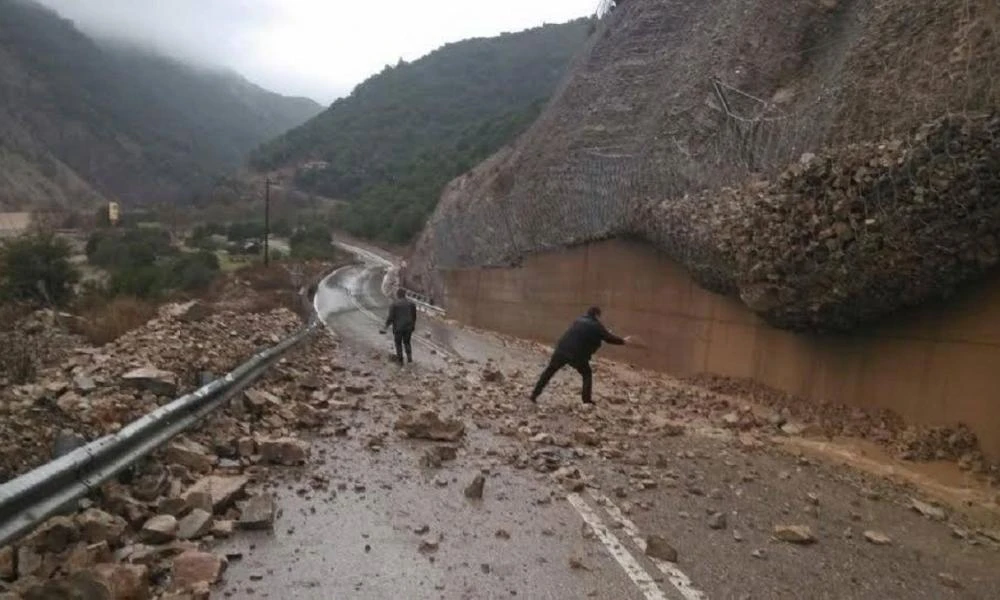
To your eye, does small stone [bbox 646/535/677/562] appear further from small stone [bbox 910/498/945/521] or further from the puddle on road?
the puddle on road

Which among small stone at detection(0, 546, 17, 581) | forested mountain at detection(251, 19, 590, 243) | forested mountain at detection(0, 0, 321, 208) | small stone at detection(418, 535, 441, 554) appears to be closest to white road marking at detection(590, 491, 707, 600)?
small stone at detection(418, 535, 441, 554)

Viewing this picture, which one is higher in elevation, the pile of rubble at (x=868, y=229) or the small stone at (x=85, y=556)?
the pile of rubble at (x=868, y=229)

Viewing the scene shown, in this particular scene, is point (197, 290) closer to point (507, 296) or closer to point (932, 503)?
point (507, 296)

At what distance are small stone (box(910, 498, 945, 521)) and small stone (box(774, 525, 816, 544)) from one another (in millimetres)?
1749

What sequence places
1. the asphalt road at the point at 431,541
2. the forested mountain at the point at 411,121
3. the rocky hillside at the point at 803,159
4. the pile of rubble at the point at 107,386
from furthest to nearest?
the forested mountain at the point at 411,121 → the rocky hillside at the point at 803,159 → the pile of rubble at the point at 107,386 → the asphalt road at the point at 431,541

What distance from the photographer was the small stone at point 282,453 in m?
7.34

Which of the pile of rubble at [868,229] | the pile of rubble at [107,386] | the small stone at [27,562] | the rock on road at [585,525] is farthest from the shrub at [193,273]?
the small stone at [27,562]

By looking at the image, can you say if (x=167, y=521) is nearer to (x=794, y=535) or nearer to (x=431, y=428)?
(x=794, y=535)

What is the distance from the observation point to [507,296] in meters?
30.2

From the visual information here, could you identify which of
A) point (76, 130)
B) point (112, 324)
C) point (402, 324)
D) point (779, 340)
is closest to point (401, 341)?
point (402, 324)

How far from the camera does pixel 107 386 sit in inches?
330

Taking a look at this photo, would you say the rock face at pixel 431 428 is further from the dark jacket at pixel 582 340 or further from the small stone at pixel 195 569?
the small stone at pixel 195 569

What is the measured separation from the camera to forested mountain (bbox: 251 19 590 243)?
10356 centimetres

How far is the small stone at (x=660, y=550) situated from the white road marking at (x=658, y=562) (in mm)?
43
